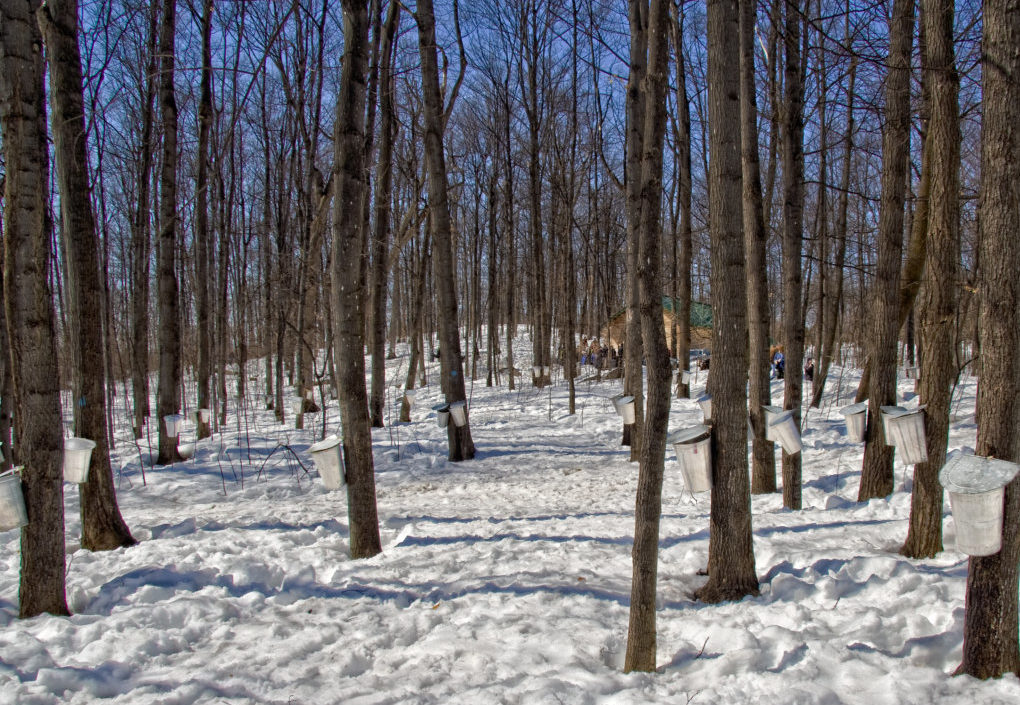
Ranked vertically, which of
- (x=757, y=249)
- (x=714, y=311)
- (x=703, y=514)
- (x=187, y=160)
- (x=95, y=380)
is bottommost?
(x=703, y=514)

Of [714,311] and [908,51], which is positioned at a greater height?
[908,51]

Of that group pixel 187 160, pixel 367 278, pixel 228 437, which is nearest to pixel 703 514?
pixel 367 278

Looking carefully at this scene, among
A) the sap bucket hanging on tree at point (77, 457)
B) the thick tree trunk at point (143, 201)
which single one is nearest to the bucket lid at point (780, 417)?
the sap bucket hanging on tree at point (77, 457)

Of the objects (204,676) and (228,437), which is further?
(228,437)

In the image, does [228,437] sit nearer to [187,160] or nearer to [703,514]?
[703,514]

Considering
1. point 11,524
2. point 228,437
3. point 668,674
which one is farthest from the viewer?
point 228,437

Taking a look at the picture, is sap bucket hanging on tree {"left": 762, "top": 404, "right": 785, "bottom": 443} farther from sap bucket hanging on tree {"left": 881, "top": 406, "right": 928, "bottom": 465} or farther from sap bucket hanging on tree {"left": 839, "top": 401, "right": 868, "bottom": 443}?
sap bucket hanging on tree {"left": 881, "top": 406, "right": 928, "bottom": 465}

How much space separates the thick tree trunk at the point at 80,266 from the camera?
427 centimetres

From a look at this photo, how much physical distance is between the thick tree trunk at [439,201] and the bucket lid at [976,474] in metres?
6.16

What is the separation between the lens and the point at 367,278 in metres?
10.7

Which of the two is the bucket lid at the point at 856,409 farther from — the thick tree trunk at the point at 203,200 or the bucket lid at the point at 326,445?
the thick tree trunk at the point at 203,200

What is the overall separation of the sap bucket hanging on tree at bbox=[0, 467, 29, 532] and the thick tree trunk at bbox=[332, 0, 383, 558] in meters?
1.92

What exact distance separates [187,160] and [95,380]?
13.1m

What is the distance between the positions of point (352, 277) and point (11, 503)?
2.39m
